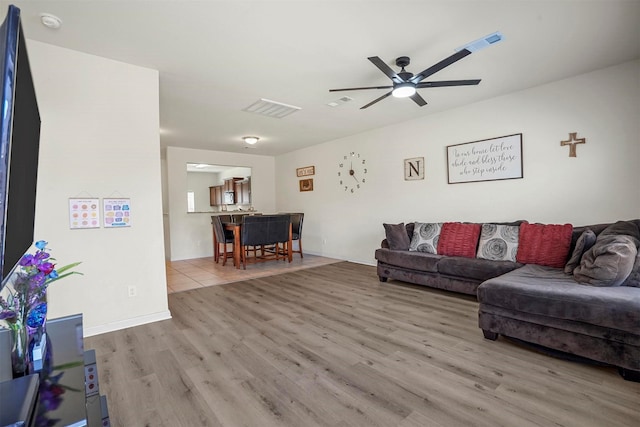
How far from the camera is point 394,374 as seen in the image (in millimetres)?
1947

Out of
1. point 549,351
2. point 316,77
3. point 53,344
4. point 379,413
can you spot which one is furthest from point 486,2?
point 53,344

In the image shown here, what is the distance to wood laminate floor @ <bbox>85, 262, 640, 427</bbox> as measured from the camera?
5.16 feet

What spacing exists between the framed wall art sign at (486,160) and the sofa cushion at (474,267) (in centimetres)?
123

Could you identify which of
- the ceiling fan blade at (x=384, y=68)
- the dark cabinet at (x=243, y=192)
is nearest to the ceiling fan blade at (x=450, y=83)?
the ceiling fan blade at (x=384, y=68)

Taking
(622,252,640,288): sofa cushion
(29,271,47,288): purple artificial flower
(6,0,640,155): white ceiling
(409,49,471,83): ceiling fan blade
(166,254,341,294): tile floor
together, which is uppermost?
(6,0,640,155): white ceiling

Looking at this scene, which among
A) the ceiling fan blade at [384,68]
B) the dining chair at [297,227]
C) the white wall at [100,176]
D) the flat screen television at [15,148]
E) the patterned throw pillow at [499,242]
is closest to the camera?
the flat screen television at [15,148]

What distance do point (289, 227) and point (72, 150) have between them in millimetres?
3812

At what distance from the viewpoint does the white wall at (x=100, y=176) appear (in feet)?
8.00

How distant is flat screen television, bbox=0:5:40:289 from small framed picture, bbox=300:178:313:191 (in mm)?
5558

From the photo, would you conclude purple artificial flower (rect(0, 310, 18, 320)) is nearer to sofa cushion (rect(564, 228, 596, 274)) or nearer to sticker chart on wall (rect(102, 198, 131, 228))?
sticker chart on wall (rect(102, 198, 131, 228))

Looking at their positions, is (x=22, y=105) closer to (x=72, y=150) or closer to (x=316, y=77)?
(x=72, y=150)

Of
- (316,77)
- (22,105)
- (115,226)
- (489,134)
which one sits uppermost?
(316,77)

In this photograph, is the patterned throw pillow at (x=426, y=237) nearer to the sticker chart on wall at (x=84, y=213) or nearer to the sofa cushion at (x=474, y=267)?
the sofa cushion at (x=474, y=267)

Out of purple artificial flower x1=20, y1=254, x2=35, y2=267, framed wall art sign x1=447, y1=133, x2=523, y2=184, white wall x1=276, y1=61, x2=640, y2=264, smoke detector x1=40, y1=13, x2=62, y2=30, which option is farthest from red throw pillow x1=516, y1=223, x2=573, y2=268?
smoke detector x1=40, y1=13, x2=62, y2=30
